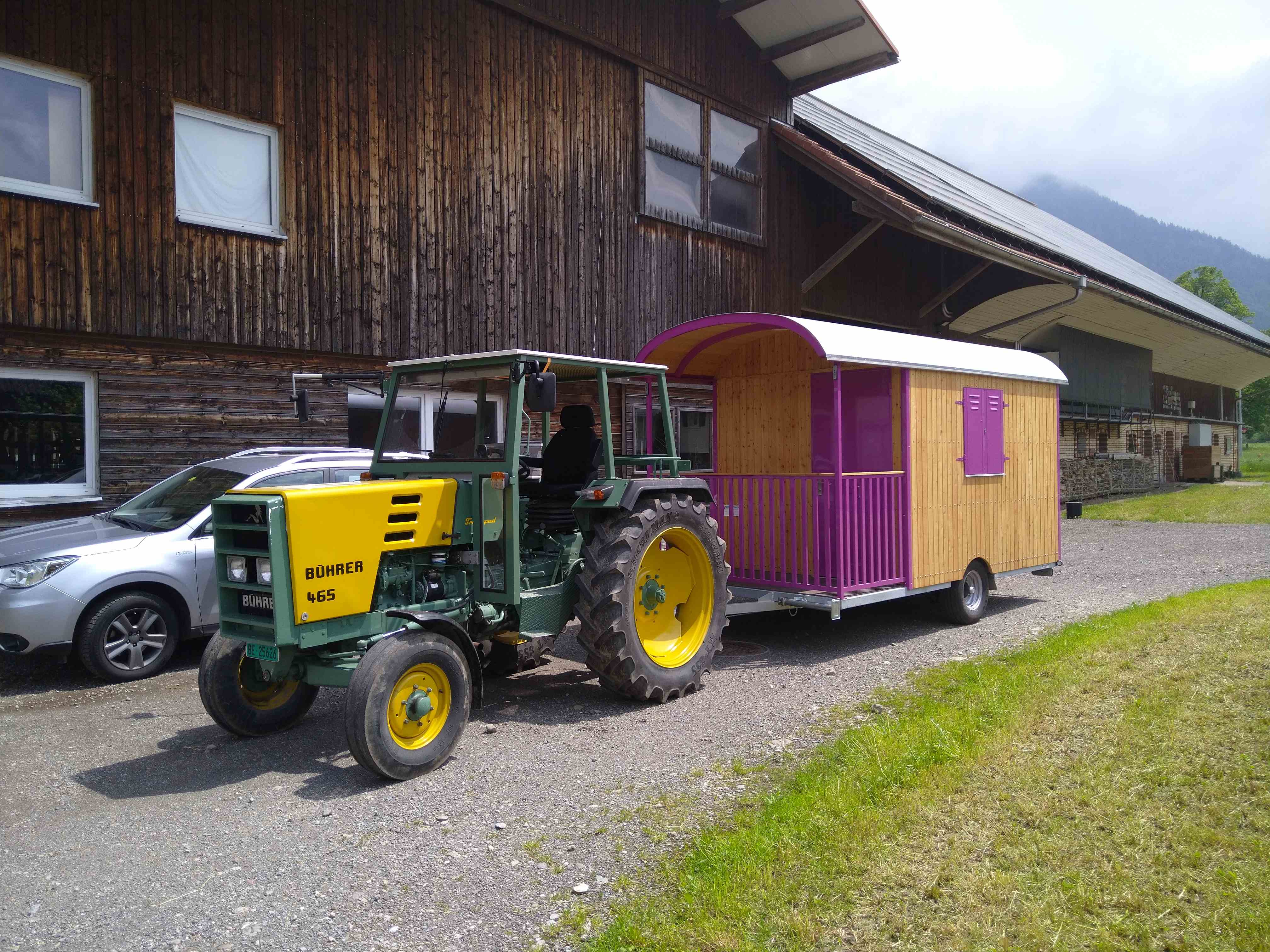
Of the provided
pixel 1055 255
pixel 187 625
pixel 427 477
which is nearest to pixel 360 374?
pixel 427 477

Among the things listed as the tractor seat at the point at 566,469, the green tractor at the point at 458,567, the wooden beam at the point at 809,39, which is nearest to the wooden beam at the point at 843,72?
the wooden beam at the point at 809,39

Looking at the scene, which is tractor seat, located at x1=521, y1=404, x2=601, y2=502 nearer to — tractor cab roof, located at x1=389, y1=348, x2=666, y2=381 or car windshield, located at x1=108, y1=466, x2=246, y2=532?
tractor cab roof, located at x1=389, y1=348, x2=666, y2=381

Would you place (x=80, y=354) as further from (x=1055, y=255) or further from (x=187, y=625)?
(x=1055, y=255)

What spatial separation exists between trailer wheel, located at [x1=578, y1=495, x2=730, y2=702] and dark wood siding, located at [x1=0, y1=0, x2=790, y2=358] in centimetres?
543

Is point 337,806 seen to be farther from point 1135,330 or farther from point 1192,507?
point 1135,330

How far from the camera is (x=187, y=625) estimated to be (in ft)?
24.9

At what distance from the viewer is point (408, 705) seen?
505 centimetres

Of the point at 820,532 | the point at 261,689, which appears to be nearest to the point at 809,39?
the point at 820,532

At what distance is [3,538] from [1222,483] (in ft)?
125

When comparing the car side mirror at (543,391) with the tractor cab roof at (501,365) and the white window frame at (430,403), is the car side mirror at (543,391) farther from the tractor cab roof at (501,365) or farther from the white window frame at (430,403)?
the white window frame at (430,403)

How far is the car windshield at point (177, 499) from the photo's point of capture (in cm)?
784

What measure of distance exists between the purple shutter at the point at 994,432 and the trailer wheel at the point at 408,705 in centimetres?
634

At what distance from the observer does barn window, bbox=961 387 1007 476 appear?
9.45 meters

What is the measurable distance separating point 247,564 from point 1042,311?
17.1 metres
